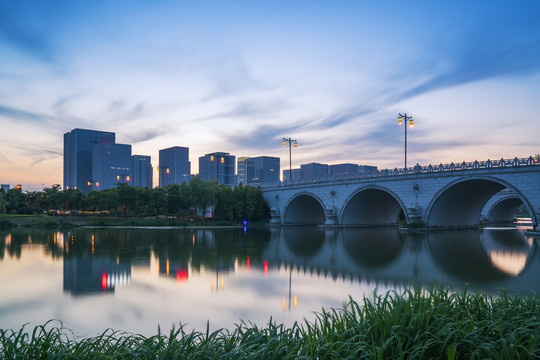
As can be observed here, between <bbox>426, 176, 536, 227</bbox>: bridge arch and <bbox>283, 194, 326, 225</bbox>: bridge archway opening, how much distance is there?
73.2 feet

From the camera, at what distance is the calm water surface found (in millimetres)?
10703

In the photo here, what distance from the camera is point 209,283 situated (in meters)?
14.9

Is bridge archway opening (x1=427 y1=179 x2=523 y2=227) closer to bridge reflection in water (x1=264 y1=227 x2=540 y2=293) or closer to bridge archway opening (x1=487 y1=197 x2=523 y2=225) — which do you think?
bridge reflection in water (x1=264 y1=227 x2=540 y2=293)

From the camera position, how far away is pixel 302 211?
68188 millimetres

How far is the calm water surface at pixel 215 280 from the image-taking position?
10.7 m

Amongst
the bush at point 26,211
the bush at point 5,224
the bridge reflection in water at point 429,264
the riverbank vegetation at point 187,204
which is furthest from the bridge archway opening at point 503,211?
the bush at point 26,211

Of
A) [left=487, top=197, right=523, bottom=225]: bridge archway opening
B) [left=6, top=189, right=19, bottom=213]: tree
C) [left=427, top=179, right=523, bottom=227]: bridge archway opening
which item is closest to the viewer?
[left=427, top=179, right=523, bottom=227]: bridge archway opening

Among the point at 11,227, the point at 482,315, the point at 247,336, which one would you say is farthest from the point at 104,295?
the point at 11,227

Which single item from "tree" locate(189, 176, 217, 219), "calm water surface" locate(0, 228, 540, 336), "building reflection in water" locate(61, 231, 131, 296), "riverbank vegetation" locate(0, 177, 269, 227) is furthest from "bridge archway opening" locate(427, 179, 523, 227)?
"building reflection in water" locate(61, 231, 131, 296)

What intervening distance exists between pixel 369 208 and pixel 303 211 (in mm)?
14227

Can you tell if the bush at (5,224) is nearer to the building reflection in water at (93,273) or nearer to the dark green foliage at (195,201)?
the dark green foliage at (195,201)

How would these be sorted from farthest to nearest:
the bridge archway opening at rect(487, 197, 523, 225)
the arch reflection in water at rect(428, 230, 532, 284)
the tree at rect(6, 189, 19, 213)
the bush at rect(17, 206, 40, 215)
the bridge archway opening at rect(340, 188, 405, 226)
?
the bush at rect(17, 206, 40, 215)
the tree at rect(6, 189, 19, 213)
the bridge archway opening at rect(487, 197, 523, 225)
the bridge archway opening at rect(340, 188, 405, 226)
the arch reflection in water at rect(428, 230, 532, 284)

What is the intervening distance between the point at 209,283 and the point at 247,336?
8.65 meters

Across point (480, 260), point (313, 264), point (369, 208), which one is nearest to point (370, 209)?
point (369, 208)
